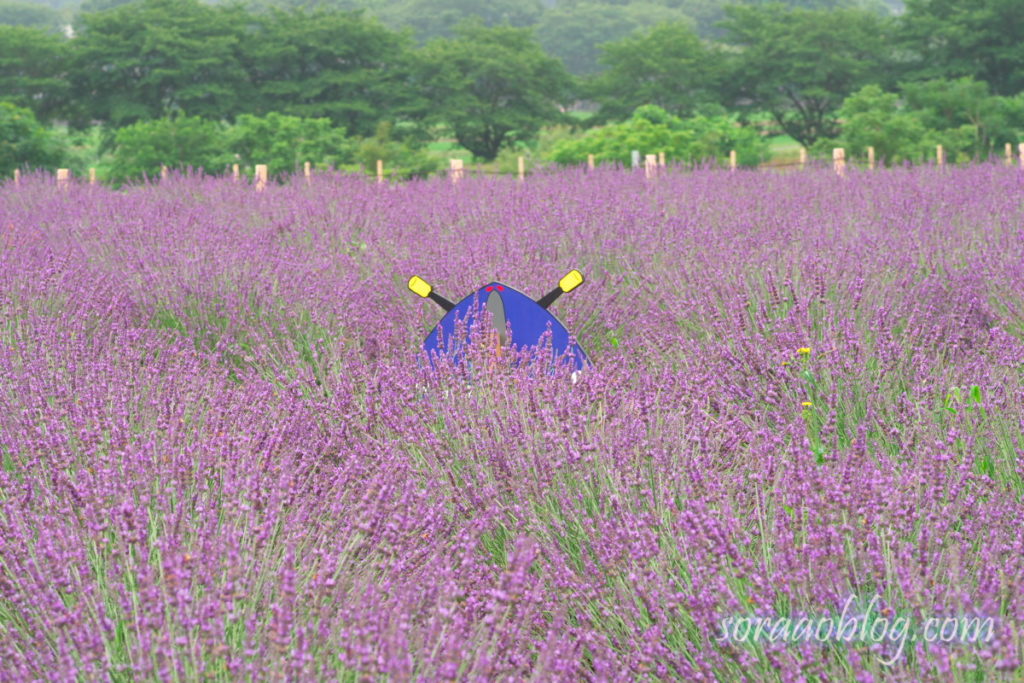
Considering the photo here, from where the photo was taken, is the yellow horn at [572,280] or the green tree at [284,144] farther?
the green tree at [284,144]

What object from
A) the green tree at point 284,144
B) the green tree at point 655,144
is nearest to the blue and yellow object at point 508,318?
the green tree at point 655,144

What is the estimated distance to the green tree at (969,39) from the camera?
2900cm

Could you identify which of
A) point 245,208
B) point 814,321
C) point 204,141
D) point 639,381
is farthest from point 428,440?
point 204,141

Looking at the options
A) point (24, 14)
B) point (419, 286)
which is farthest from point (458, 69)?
point (24, 14)

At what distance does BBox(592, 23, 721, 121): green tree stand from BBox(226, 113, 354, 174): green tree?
14.4 metres

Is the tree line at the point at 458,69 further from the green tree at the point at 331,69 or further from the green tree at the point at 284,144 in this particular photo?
the green tree at the point at 284,144

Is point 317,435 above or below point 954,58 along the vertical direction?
below

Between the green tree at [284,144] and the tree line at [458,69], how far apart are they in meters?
7.46

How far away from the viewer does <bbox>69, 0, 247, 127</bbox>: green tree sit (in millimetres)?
27250

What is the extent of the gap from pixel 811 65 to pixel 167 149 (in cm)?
1911

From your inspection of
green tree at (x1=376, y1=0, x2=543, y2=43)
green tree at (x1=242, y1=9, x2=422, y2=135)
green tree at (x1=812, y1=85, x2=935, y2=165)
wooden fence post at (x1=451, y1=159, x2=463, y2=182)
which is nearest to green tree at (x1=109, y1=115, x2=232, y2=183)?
wooden fence post at (x1=451, y1=159, x2=463, y2=182)

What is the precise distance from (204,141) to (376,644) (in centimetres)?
1655

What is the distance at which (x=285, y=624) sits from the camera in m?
1.51

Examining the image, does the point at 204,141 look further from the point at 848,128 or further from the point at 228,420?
the point at 228,420
